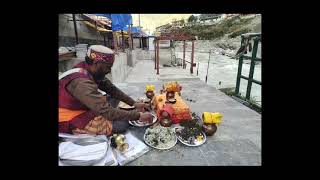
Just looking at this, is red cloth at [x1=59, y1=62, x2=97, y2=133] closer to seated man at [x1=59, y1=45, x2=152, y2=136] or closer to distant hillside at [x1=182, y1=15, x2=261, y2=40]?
seated man at [x1=59, y1=45, x2=152, y2=136]

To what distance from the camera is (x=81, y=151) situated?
253 centimetres

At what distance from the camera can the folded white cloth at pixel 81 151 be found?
2.43m

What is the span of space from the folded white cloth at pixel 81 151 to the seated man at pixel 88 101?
0.32 meters

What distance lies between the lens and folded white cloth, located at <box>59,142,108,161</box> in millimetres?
2434

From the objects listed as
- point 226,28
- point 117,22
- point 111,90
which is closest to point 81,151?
point 111,90

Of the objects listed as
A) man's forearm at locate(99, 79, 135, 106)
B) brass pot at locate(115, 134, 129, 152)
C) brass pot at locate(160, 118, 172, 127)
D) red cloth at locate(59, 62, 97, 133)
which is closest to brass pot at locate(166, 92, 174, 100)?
brass pot at locate(160, 118, 172, 127)

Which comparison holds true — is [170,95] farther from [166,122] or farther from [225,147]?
[225,147]

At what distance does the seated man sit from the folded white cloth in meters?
0.32

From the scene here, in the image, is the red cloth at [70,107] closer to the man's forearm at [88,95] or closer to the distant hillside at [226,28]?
the man's forearm at [88,95]

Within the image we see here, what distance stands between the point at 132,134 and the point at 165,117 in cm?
64

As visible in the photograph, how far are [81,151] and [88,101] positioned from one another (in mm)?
587

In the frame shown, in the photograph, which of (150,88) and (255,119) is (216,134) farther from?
(150,88)

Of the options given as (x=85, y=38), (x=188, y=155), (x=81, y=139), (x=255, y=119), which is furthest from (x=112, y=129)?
(x=85, y=38)

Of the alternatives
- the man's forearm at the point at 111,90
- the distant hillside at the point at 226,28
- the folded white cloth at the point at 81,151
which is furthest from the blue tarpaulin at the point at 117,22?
the distant hillside at the point at 226,28
